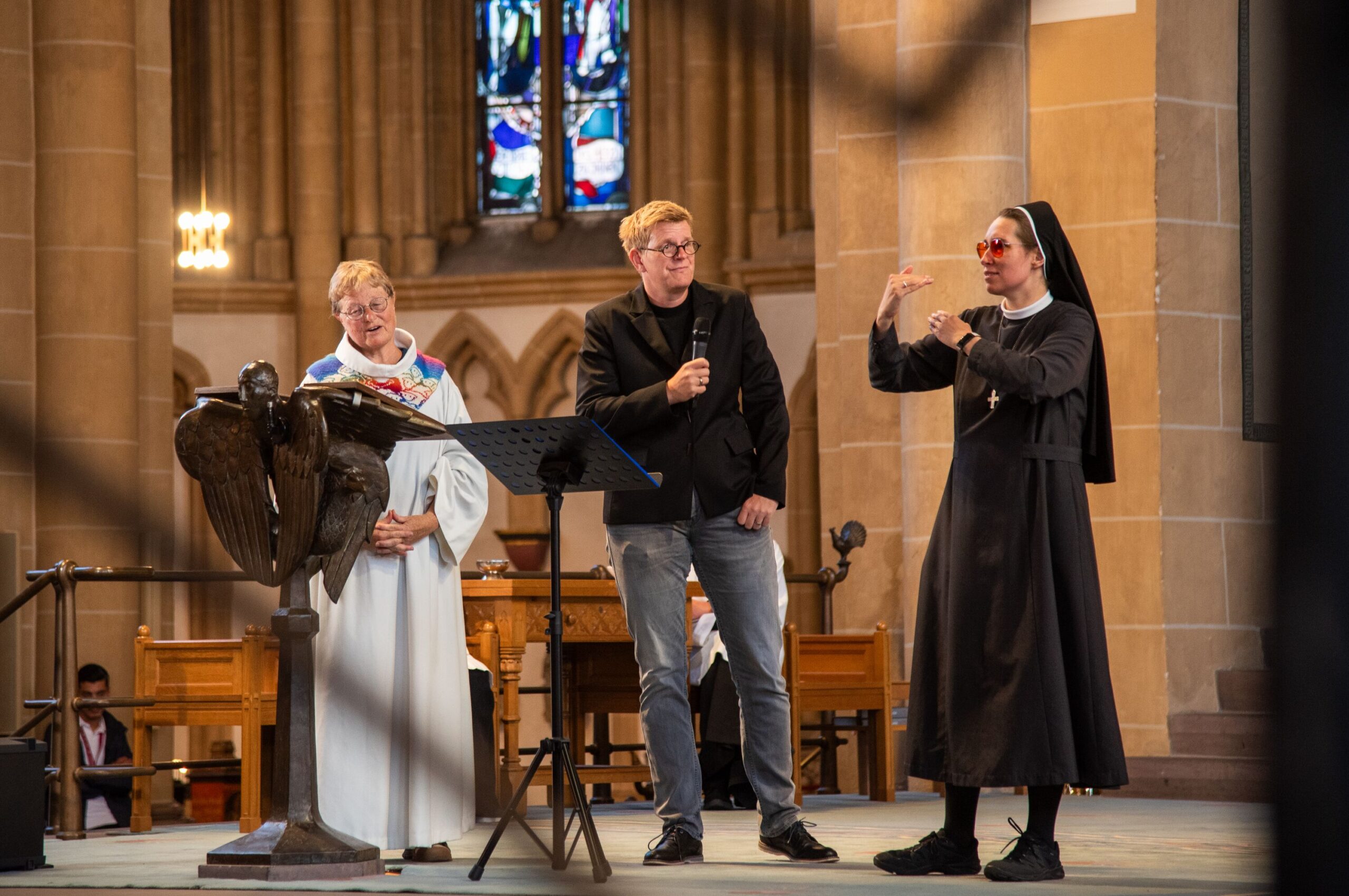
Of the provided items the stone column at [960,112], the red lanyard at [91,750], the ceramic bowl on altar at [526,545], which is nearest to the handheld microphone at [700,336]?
the stone column at [960,112]

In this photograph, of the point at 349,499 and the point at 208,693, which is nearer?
the point at 349,499

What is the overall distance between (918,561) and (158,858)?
Answer: 12.5 feet

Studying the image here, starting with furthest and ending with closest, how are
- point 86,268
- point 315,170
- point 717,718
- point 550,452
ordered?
1. point 315,170
2. point 717,718
3. point 550,452
4. point 86,268

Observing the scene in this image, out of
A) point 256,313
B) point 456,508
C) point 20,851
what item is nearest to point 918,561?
point 456,508

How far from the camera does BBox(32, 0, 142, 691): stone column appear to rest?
55cm

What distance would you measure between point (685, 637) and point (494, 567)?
215 cm

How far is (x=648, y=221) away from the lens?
3.94 m

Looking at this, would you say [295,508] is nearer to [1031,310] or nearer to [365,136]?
[1031,310]

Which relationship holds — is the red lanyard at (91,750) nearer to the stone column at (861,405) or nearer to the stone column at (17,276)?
the stone column at (861,405)

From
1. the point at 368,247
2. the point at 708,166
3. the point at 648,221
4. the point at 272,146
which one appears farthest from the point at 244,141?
the point at 648,221

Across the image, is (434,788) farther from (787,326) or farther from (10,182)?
(787,326)

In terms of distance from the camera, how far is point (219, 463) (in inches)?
125

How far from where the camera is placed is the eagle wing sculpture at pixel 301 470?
11.2 ft

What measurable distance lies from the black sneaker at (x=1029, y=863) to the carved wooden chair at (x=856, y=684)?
9.76 feet
